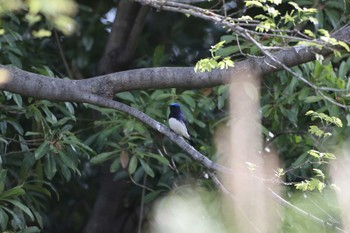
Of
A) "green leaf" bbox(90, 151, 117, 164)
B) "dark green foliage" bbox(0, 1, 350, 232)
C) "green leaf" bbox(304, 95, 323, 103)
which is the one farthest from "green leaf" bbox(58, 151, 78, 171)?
"green leaf" bbox(304, 95, 323, 103)

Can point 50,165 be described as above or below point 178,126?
below

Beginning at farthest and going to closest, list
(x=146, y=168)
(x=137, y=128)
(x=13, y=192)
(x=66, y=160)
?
(x=146, y=168)
(x=137, y=128)
(x=66, y=160)
(x=13, y=192)

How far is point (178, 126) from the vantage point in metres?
6.41

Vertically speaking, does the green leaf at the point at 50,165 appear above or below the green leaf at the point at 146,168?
above

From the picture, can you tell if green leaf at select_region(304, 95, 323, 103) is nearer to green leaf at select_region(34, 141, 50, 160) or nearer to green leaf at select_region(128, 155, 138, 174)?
green leaf at select_region(128, 155, 138, 174)

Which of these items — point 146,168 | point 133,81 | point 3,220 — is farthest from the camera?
point 146,168

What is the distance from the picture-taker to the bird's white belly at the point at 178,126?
249 inches

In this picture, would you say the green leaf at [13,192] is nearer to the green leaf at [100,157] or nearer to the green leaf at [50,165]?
the green leaf at [50,165]

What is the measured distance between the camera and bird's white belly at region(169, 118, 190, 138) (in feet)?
20.7

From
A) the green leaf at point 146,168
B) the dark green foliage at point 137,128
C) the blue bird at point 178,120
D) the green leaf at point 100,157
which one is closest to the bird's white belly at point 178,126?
the blue bird at point 178,120

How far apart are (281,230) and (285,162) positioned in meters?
1.09

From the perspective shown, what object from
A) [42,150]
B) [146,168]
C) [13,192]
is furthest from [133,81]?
[146,168]

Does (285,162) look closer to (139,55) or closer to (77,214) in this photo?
(139,55)

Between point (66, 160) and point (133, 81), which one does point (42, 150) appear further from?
point (133, 81)
